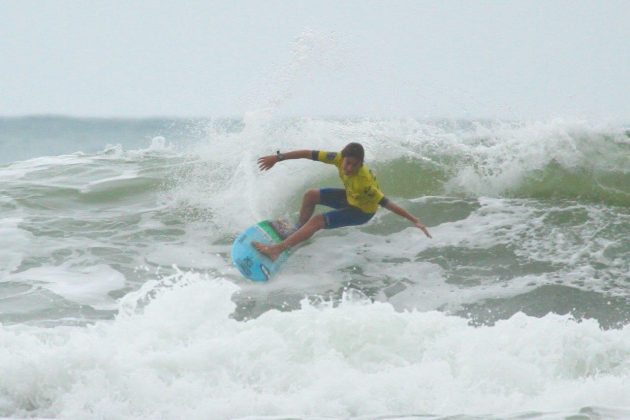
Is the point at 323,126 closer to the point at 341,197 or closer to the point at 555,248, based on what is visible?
the point at 341,197

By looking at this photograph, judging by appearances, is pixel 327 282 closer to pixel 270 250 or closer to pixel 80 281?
pixel 270 250

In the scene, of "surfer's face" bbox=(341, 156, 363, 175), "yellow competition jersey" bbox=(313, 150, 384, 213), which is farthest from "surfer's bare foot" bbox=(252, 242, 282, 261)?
"surfer's face" bbox=(341, 156, 363, 175)

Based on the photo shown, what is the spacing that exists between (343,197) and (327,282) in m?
0.91

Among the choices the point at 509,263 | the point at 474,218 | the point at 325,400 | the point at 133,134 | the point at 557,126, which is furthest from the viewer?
the point at 133,134

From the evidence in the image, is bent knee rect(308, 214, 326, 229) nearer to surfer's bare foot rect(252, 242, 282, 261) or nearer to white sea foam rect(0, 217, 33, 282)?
surfer's bare foot rect(252, 242, 282, 261)

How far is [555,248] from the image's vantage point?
352 inches

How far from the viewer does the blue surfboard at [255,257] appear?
8.20 meters

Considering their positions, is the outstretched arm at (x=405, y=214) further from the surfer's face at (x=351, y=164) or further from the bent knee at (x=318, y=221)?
the bent knee at (x=318, y=221)

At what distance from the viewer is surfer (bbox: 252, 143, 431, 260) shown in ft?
27.1

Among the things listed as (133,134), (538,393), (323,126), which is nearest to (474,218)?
(323,126)

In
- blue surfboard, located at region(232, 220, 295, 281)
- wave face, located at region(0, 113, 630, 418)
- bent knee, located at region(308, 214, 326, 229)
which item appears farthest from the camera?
bent knee, located at region(308, 214, 326, 229)

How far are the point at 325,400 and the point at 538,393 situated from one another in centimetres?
130

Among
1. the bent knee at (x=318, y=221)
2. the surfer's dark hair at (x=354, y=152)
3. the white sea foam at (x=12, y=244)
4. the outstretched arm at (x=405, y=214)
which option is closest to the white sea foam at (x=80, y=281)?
the white sea foam at (x=12, y=244)

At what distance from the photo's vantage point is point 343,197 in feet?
28.6
